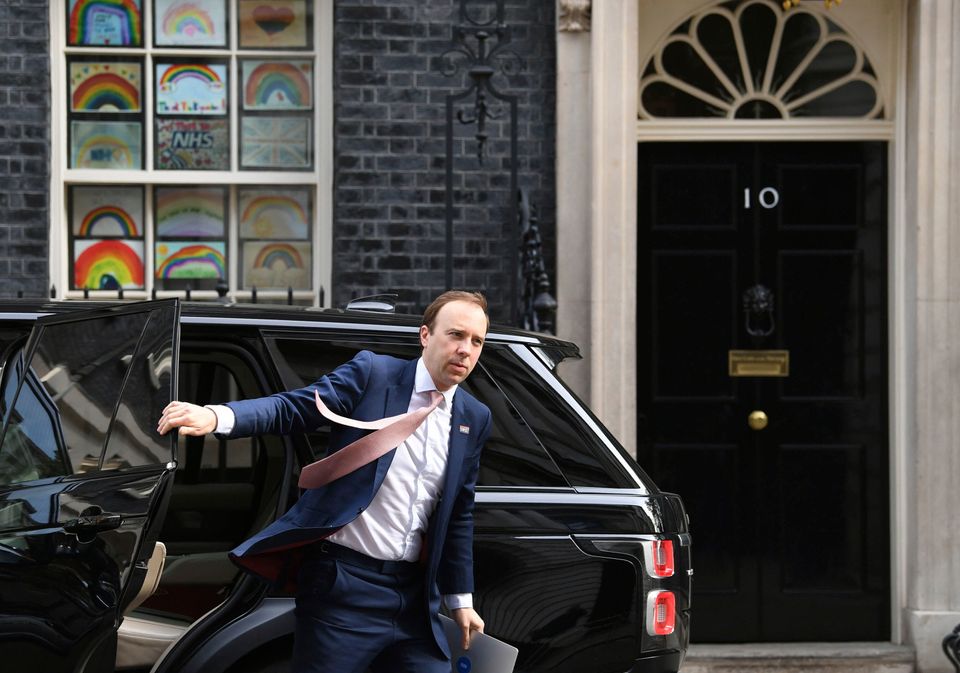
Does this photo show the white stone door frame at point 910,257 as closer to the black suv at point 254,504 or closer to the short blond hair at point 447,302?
the black suv at point 254,504

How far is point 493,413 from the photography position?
430 cm

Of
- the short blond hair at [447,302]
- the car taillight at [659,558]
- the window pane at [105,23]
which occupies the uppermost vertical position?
the window pane at [105,23]

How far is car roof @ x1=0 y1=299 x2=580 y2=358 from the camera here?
426 centimetres

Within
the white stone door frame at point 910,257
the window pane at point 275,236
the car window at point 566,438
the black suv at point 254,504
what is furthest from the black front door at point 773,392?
the car window at point 566,438

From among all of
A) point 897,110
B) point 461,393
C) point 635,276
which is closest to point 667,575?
point 461,393

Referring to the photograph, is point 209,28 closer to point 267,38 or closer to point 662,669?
point 267,38

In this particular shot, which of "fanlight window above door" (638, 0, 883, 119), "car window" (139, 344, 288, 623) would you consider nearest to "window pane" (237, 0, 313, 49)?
"fanlight window above door" (638, 0, 883, 119)

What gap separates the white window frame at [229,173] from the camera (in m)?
7.97

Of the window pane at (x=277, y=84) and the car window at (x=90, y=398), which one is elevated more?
the window pane at (x=277, y=84)

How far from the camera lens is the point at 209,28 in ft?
26.3

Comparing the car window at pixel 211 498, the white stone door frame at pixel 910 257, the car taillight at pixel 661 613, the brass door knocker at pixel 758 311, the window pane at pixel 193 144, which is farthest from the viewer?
the window pane at pixel 193 144

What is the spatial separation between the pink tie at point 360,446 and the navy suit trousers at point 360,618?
20 cm

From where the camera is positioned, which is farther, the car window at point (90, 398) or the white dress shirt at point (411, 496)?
the white dress shirt at point (411, 496)

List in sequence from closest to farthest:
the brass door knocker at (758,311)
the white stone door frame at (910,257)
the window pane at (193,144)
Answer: the white stone door frame at (910,257) → the brass door knocker at (758,311) → the window pane at (193,144)
